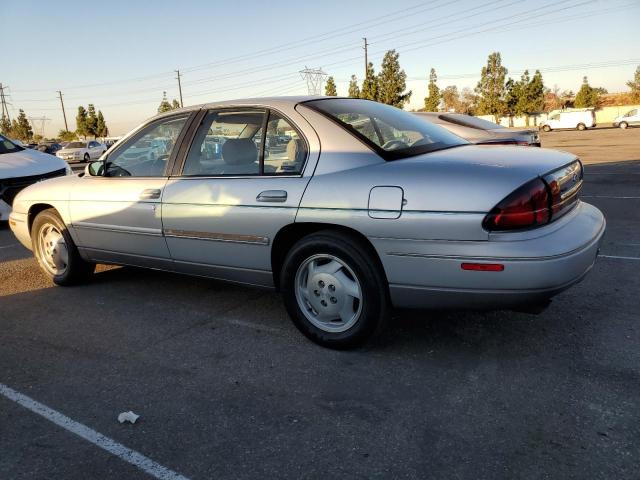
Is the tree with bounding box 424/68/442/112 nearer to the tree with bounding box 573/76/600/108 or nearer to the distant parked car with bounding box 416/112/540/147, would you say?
the tree with bounding box 573/76/600/108

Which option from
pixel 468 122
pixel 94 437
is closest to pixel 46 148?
pixel 468 122

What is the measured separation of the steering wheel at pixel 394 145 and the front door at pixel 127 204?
171 centimetres

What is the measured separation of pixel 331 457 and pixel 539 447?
0.90 metres

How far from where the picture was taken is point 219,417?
2.64 metres

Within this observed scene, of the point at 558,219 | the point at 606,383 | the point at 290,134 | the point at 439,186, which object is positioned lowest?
the point at 606,383

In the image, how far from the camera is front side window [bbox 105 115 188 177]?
4.17 m

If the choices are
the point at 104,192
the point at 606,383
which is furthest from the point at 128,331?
the point at 606,383

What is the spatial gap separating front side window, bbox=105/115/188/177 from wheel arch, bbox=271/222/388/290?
1.28 m

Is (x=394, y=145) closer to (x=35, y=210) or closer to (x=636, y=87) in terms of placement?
(x=35, y=210)

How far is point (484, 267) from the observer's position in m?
2.72

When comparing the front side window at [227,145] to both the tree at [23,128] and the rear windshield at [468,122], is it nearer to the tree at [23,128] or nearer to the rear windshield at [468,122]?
the rear windshield at [468,122]

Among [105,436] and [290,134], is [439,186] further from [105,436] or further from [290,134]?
[105,436]

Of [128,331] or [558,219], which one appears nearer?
[558,219]

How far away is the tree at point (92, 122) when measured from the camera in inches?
2842
